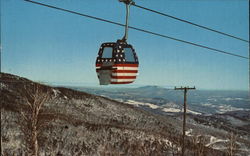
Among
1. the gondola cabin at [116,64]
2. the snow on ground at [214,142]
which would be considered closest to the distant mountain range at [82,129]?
the snow on ground at [214,142]

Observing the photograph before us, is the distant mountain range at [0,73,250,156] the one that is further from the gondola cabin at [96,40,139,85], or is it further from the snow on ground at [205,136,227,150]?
the gondola cabin at [96,40,139,85]

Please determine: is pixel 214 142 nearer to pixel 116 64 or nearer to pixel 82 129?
pixel 82 129

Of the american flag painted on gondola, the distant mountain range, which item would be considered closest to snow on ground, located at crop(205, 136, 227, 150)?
the distant mountain range

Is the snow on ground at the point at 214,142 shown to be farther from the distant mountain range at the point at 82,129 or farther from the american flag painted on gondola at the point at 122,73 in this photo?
the american flag painted on gondola at the point at 122,73

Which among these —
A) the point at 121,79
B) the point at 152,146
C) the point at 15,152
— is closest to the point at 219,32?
the point at 121,79

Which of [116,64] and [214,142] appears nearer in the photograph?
[116,64]

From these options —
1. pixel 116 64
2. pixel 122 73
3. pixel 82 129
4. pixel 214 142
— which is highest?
pixel 116 64

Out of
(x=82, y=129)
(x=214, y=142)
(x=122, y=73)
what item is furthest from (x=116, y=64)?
(x=214, y=142)

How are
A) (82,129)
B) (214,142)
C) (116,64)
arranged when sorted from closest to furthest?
(116,64)
(82,129)
(214,142)
